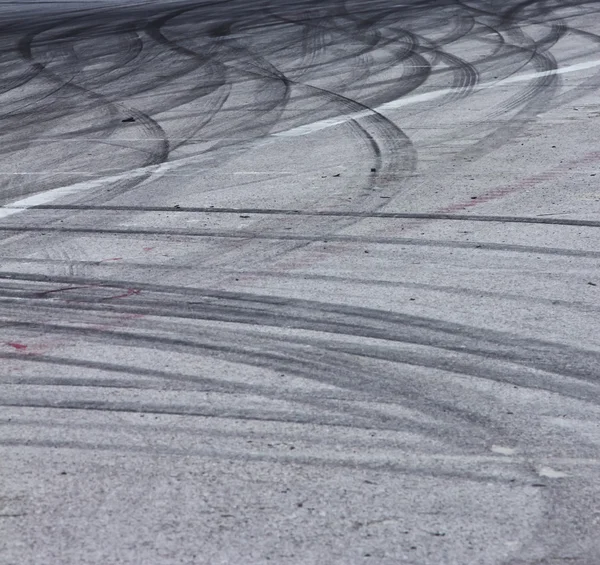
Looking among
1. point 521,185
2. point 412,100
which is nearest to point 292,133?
point 412,100

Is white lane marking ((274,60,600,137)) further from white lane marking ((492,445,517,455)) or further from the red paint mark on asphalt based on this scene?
white lane marking ((492,445,517,455))

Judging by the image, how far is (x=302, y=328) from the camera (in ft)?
22.1

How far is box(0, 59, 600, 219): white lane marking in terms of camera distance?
10.1 m

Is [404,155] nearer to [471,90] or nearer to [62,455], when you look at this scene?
[471,90]

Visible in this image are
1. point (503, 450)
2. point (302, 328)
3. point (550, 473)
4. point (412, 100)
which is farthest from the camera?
point (412, 100)

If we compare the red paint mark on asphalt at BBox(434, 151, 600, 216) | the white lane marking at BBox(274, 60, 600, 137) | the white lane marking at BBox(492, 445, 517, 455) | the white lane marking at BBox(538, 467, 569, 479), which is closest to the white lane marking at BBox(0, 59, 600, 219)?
the white lane marking at BBox(274, 60, 600, 137)

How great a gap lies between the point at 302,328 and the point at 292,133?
6368 mm

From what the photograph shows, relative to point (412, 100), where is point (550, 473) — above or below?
above

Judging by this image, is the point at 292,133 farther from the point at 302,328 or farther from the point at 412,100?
the point at 302,328

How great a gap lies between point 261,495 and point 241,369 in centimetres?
141

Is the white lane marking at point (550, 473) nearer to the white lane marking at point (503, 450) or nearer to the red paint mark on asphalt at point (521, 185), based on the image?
the white lane marking at point (503, 450)

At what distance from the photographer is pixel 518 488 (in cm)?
479

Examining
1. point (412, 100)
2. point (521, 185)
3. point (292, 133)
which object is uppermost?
point (521, 185)

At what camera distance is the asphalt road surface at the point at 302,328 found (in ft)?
15.0
